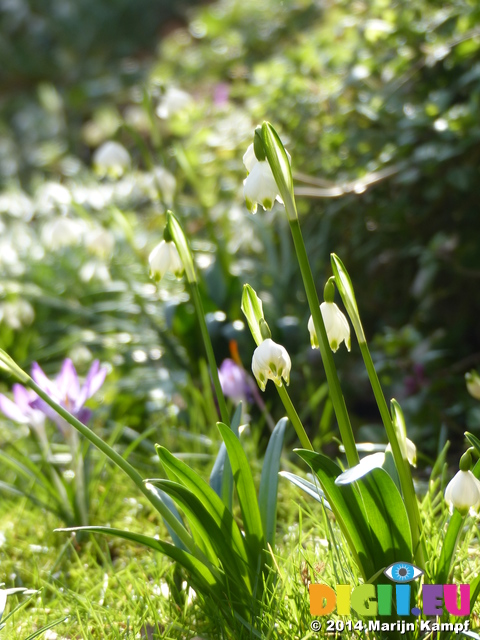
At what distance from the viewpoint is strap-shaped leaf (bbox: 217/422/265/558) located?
1.09 metres

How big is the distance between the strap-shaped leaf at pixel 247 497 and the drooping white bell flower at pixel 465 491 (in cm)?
34

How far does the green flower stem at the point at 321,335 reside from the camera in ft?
3.08

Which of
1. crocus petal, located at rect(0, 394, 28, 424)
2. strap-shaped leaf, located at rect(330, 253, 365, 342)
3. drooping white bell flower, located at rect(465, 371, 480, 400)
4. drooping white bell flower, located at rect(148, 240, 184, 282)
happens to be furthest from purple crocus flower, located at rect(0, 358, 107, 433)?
drooping white bell flower, located at rect(465, 371, 480, 400)

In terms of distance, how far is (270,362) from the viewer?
96cm

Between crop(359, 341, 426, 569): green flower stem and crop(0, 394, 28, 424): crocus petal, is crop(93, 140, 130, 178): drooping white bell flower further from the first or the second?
crop(359, 341, 426, 569): green flower stem

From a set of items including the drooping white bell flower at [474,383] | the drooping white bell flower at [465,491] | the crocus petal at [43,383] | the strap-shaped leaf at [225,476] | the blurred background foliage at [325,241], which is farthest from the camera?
the blurred background foliage at [325,241]

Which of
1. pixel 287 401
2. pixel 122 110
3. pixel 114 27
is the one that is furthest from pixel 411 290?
pixel 114 27

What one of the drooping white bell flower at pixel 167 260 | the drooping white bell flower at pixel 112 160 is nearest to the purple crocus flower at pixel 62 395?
the drooping white bell flower at pixel 167 260

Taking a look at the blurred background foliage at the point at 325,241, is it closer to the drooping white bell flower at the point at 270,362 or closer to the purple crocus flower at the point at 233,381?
the purple crocus flower at the point at 233,381

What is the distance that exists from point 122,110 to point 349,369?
7173mm

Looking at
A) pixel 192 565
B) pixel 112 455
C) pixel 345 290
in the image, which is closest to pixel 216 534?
pixel 192 565

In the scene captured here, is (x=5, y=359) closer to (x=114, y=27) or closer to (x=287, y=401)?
(x=287, y=401)

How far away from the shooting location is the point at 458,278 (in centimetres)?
234

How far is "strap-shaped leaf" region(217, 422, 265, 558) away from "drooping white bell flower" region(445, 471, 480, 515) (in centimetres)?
34
